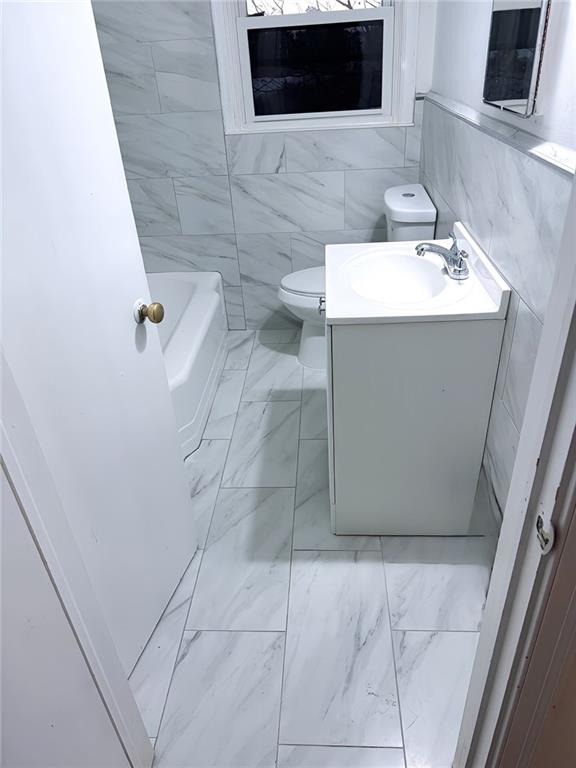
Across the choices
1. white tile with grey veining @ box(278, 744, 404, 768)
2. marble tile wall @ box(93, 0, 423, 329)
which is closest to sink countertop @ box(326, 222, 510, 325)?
white tile with grey veining @ box(278, 744, 404, 768)

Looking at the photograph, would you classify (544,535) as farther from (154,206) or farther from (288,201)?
(154,206)

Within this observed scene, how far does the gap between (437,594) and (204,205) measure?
2136 millimetres

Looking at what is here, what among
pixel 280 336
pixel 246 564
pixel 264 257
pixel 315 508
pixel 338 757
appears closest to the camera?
pixel 338 757

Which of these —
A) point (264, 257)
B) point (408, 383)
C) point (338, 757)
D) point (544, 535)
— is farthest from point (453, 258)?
point (264, 257)

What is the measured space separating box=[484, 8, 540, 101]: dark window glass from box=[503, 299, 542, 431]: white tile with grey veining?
53 cm

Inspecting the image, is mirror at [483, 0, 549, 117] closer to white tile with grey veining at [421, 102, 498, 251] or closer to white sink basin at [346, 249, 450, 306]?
white tile with grey veining at [421, 102, 498, 251]

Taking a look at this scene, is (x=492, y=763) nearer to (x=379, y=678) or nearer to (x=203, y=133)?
(x=379, y=678)

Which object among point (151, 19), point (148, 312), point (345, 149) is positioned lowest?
point (148, 312)

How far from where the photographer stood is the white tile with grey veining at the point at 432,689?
118 centimetres

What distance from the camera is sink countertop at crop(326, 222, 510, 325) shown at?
131cm

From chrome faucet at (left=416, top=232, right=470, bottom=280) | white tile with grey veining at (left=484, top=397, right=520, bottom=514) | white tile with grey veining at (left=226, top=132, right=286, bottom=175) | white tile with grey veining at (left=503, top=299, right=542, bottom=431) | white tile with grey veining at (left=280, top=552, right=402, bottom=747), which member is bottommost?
white tile with grey veining at (left=280, top=552, right=402, bottom=747)

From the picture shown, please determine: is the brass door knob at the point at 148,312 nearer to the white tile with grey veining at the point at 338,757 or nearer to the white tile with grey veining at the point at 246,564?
the white tile with grey veining at the point at 246,564

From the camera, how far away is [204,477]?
202 cm

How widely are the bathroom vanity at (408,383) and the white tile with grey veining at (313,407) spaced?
55 cm
